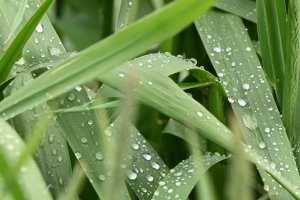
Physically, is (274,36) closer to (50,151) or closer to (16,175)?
(50,151)

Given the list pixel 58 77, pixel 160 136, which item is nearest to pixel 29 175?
pixel 58 77

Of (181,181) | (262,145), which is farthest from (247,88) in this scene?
(181,181)

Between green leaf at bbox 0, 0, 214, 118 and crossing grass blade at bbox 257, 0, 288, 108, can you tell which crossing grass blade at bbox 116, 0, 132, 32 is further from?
green leaf at bbox 0, 0, 214, 118

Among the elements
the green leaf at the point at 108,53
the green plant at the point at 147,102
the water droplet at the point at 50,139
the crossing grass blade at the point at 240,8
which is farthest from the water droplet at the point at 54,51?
the crossing grass blade at the point at 240,8

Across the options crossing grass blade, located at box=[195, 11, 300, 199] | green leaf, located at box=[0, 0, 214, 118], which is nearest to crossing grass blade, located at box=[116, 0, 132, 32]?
crossing grass blade, located at box=[195, 11, 300, 199]

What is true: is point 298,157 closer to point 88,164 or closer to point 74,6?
point 88,164

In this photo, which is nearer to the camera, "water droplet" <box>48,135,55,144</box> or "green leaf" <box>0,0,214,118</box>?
"green leaf" <box>0,0,214,118</box>

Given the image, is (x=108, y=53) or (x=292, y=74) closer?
(x=108, y=53)
